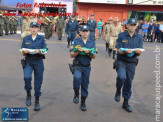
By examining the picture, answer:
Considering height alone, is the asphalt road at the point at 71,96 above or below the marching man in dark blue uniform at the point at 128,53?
below

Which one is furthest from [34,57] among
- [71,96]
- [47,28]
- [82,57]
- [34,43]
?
[47,28]

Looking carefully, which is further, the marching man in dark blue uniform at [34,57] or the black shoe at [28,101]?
the black shoe at [28,101]

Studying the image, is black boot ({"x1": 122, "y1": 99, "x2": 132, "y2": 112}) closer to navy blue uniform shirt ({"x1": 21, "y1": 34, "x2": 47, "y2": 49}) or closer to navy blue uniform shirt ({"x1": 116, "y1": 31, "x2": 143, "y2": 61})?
navy blue uniform shirt ({"x1": 116, "y1": 31, "x2": 143, "y2": 61})

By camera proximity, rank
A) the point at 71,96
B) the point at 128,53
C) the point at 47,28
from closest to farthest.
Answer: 1. the point at 128,53
2. the point at 71,96
3. the point at 47,28

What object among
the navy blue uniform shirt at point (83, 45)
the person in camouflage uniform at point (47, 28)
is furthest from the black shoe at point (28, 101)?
the person in camouflage uniform at point (47, 28)

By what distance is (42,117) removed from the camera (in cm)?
467

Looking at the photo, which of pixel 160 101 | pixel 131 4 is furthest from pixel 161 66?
pixel 131 4

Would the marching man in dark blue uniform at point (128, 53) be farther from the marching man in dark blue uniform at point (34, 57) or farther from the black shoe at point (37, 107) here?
the black shoe at point (37, 107)

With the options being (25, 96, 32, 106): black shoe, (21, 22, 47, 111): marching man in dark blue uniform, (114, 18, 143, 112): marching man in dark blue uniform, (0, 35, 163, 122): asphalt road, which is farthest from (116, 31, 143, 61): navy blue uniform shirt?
(25, 96, 32, 106): black shoe

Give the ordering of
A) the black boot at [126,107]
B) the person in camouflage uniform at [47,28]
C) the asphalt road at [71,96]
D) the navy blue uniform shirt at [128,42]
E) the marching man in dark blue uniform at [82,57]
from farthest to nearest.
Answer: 1. the person in camouflage uniform at [47,28]
2. the black boot at [126,107]
3. the navy blue uniform shirt at [128,42]
4. the marching man in dark blue uniform at [82,57]
5. the asphalt road at [71,96]

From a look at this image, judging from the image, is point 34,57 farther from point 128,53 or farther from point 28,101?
point 128,53

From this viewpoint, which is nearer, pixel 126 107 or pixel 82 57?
pixel 82 57

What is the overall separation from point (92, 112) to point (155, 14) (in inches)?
953

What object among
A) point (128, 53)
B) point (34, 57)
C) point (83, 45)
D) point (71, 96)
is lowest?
point (71, 96)
